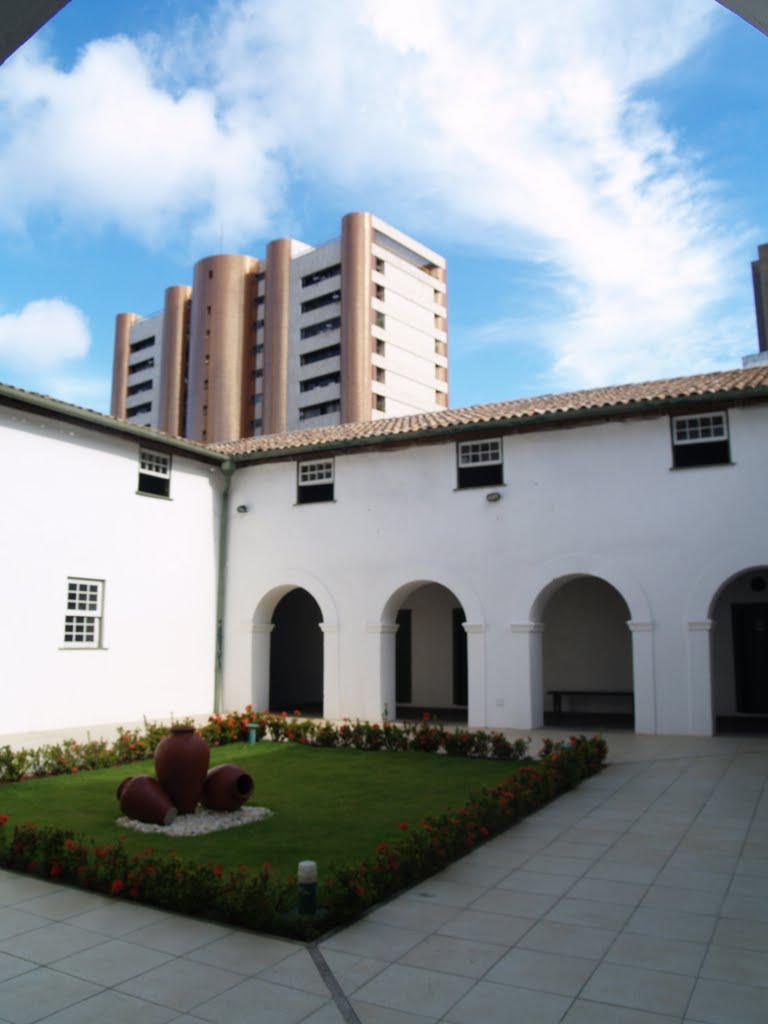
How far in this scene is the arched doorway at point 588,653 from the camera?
17.8m

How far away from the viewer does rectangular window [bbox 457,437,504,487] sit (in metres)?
16.0

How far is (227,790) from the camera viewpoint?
8.22 m

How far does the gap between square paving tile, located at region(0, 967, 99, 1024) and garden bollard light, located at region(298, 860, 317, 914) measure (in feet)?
4.47

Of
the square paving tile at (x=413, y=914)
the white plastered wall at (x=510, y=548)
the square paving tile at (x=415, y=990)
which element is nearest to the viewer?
the square paving tile at (x=415, y=990)

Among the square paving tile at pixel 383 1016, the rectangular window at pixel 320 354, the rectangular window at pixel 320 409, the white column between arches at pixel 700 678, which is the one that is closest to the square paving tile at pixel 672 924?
the square paving tile at pixel 383 1016

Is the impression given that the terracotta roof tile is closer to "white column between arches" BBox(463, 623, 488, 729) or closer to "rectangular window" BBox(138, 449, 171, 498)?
"rectangular window" BBox(138, 449, 171, 498)

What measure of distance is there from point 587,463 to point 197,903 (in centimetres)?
1133

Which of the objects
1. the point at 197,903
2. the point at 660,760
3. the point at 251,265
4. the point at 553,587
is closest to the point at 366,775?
the point at 660,760

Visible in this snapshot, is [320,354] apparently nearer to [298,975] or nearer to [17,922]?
[17,922]

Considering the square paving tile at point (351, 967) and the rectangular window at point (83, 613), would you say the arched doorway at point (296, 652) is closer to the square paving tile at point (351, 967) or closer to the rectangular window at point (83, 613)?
the rectangular window at point (83, 613)

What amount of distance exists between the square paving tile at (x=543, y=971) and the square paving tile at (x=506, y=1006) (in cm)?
8

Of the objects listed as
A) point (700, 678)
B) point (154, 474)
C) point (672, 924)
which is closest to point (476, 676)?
point (700, 678)

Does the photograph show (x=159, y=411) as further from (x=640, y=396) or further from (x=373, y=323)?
(x=640, y=396)

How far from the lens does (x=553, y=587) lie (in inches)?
608
